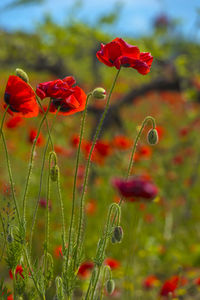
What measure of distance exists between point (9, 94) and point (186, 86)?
15.4 ft

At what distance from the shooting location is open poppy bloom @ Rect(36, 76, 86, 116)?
1168 millimetres

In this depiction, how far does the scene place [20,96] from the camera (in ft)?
3.97

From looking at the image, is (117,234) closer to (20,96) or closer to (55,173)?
(55,173)

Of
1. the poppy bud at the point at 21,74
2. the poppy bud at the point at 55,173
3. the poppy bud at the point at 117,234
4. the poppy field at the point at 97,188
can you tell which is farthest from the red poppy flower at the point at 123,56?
the poppy bud at the point at 117,234

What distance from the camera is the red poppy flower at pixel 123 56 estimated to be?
1197 mm

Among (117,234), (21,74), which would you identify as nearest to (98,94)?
(21,74)

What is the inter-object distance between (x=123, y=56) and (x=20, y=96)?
331 millimetres

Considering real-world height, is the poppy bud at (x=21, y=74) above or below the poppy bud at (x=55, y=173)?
above

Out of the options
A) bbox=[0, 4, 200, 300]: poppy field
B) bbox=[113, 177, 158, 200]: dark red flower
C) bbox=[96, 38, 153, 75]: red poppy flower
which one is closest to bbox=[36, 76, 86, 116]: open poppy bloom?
bbox=[0, 4, 200, 300]: poppy field

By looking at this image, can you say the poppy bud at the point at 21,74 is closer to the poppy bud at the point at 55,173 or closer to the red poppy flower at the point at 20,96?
the red poppy flower at the point at 20,96

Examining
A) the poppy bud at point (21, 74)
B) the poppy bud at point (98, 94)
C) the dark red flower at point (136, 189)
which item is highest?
the poppy bud at point (21, 74)

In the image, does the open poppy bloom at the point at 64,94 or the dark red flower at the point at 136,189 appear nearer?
the open poppy bloom at the point at 64,94

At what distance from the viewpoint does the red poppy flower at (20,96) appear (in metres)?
1.19

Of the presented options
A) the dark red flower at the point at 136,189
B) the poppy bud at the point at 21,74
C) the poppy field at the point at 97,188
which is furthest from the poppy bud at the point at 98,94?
the dark red flower at the point at 136,189
